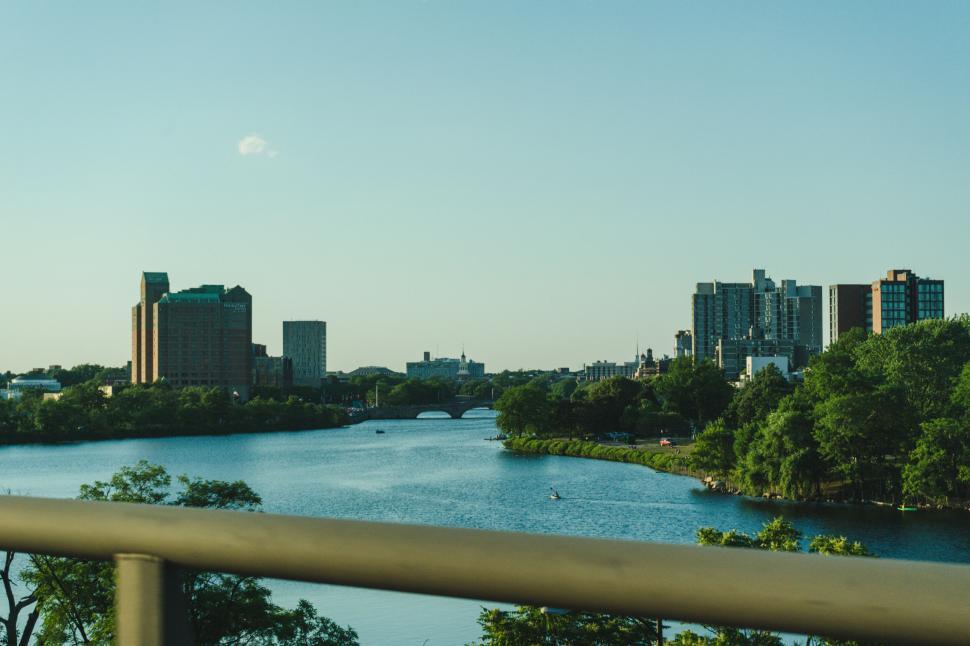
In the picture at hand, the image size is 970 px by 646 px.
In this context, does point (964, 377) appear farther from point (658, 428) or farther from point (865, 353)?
point (658, 428)

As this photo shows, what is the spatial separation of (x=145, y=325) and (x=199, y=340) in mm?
7727

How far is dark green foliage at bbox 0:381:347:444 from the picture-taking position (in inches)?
2719

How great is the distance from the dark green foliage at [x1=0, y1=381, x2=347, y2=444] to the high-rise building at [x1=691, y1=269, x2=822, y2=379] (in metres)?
55.2

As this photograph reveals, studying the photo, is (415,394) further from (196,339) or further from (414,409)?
(196,339)

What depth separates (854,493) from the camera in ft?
125

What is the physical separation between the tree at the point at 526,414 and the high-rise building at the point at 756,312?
55.1 metres

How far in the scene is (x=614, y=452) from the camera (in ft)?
182

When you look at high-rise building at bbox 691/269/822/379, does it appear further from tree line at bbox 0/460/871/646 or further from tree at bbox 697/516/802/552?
tree line at bbox 0/460/871/646

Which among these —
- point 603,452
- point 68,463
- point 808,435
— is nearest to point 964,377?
point 808,435

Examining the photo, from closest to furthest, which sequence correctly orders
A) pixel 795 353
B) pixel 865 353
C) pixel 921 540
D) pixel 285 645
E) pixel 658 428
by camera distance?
pixel 285 645
pixel 921 540
pixel 865 353
pixel 658 428
pixel 795 353

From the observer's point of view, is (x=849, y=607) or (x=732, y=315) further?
(x=732, y=315)

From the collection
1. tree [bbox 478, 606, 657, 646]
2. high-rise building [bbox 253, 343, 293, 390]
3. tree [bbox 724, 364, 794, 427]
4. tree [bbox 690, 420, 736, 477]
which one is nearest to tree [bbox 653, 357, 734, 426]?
tree [bbox 724, 364, 794, 427]

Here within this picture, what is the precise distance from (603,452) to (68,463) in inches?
1082

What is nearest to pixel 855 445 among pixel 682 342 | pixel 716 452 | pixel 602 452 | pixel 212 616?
pixel 716 452
